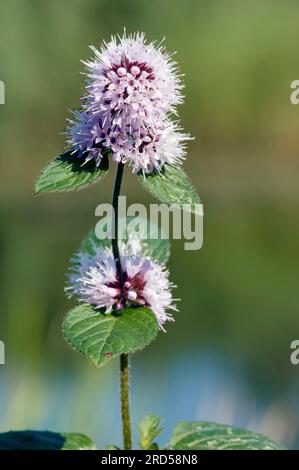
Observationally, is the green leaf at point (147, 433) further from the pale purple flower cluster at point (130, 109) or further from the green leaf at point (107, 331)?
the pale purple flower cluster at point (130, 109)

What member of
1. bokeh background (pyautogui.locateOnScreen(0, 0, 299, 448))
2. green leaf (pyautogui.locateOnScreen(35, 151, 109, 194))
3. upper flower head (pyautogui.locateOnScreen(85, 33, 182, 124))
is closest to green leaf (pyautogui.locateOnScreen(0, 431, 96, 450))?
green leaf (pyautogui.locateOnScreen(35, 151, 109, 194))

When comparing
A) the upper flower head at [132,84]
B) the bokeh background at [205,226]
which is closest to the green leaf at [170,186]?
the upper flower head at [132,84]

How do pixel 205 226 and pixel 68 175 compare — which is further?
pixel 205 226

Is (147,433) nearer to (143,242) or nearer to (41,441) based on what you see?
(41,441)

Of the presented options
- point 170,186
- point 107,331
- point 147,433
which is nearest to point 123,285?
point 107,331

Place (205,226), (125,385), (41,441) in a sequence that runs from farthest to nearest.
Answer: (205,226) < (41,441) < (125,385)

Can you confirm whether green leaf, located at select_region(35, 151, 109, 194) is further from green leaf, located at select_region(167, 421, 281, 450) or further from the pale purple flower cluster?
green leaf, located at select_region(167, 421, 281, 450)

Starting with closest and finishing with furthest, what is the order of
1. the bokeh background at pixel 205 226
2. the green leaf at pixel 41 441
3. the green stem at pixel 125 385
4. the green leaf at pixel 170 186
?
the green leaf at pixel 170 186 → the green stem at pixel 125 385 → the green leaf at pixel 41 441 → the bokeh background at pixel 205 226
